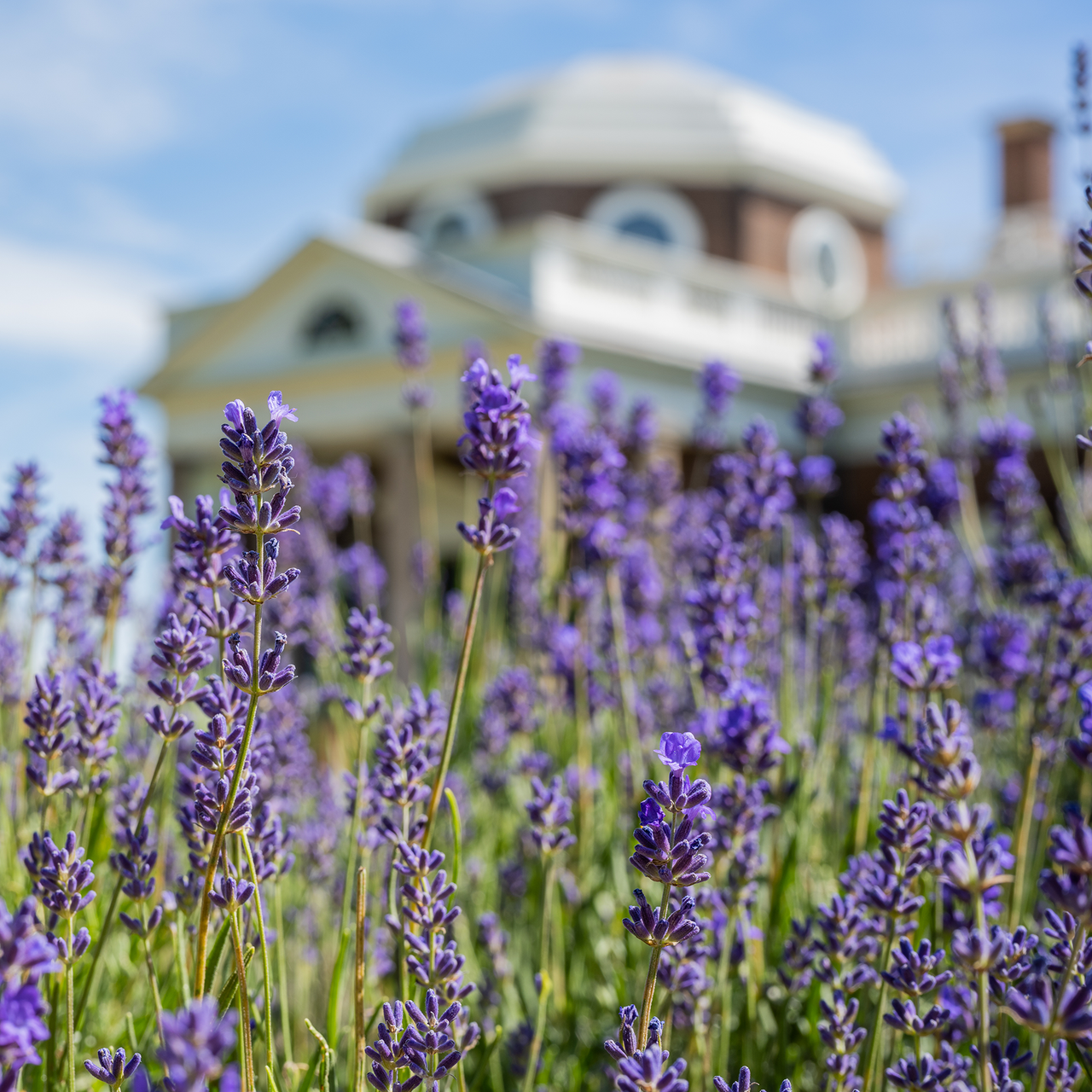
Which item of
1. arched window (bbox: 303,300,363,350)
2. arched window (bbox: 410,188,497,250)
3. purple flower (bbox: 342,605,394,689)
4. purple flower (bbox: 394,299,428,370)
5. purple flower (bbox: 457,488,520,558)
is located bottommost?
purple flower (bbox: 342,605,394,689)

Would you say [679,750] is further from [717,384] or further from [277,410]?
[717,384]

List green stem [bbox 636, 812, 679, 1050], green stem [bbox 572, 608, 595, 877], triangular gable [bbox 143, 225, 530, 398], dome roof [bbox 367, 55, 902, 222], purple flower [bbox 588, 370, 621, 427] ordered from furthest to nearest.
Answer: dome roof [bbox 367, 55, 902, 222]
triangular gable [bbox 143, 225, 530, 398]
purple flower [bbox 588, 370, 621, 427]
green stem [bbox 572, 608, 595, 877]
green stem [bbox 636, 812, 679, 1050]

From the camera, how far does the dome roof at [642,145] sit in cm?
2386

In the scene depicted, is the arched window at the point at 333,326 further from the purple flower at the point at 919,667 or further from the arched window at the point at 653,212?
the purple flower at the point at 919,667

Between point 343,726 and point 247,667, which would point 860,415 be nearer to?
point 343,726

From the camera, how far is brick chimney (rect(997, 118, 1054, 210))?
82.9 feet

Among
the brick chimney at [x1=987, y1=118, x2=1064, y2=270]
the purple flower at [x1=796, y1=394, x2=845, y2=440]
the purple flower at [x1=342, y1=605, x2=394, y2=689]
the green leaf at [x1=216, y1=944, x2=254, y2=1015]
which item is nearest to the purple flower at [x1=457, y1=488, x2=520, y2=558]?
the purple flower at [x1=342, y1=605, x2=394, y2=689]

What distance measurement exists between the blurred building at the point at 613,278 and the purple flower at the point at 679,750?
12040 mm

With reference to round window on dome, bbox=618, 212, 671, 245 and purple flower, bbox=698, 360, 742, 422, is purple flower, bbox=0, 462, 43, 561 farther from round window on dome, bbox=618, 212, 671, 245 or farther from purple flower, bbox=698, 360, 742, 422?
round window on dome, bbox=618, 212, 671, 245

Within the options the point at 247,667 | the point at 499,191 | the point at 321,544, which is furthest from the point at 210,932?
the point at 499,191

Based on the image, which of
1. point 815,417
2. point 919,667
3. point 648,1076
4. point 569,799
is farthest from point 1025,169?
point 648,1076

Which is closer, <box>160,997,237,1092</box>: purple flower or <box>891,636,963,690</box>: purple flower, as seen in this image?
<box>160,997,237,1092</box>: purple flower

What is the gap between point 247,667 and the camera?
1.62m

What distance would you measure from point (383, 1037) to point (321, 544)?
3654 mm
